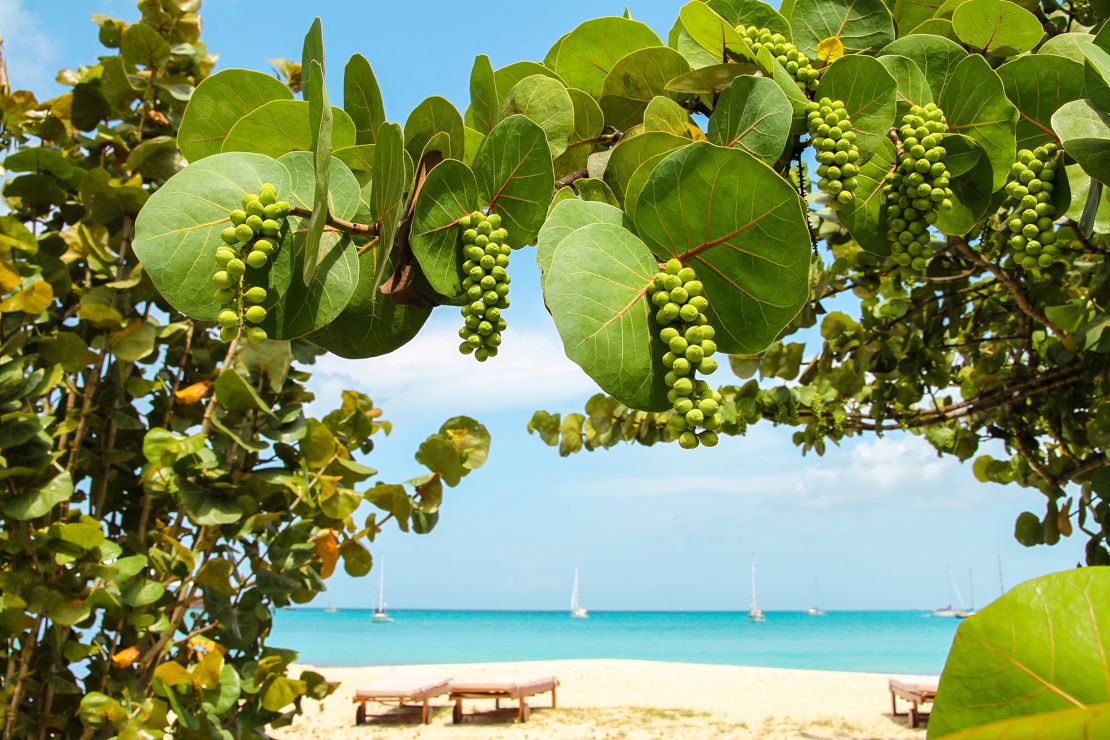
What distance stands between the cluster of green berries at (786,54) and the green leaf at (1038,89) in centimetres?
20

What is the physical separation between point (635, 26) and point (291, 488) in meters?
1.65

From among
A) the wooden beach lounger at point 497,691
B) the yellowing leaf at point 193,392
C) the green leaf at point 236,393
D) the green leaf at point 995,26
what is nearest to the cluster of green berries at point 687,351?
the green leaf at point 995,26

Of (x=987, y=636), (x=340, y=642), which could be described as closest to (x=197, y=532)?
(x=987, y=636)

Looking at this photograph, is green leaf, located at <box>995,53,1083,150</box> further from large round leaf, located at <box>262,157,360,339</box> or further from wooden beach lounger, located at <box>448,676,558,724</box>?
wooden beach lounger, located at <box>448,676,558,724</box>

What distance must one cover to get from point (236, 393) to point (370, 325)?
4.88ft

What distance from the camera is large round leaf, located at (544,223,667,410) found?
0.56m

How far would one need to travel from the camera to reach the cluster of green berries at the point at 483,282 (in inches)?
26.0

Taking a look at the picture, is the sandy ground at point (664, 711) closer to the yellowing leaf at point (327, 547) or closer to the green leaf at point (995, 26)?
the yellowing leaf at point (327, 547)

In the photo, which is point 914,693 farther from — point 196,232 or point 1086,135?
point 196,232

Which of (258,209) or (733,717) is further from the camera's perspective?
(733,717)

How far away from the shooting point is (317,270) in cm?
65

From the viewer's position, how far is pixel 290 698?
2.23 metres

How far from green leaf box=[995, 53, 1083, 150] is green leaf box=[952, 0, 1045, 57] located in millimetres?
124

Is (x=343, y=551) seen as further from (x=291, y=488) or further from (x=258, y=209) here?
(x=258, y=209)
